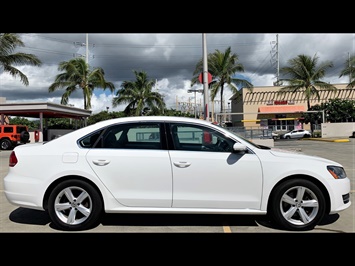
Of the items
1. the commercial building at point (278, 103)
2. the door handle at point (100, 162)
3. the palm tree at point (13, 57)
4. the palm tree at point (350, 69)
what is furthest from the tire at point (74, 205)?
the commercial building at point (278, 103)

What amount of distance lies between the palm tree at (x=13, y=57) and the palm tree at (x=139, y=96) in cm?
871

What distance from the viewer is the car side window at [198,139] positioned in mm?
4086

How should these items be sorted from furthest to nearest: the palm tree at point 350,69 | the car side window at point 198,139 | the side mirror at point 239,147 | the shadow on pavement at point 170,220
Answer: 1. the palm tree at point 350,69
2. the shadow on pavement at point 170,220
3. the car side window at point 198,139
4. the side mirror at point 239,147

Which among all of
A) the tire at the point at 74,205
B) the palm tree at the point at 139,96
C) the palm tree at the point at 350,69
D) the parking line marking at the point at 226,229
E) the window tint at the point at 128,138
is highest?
the palm tree at the point at 350,69

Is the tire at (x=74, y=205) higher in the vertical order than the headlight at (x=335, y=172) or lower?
lower

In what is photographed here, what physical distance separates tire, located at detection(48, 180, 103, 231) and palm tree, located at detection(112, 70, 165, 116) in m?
24.6

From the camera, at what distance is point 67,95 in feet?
91.0

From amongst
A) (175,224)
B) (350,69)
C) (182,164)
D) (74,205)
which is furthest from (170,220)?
(350,69)

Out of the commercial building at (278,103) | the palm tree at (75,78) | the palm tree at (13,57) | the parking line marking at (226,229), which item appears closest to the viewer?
the parking line marking at (226,229)

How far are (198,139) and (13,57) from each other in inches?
837

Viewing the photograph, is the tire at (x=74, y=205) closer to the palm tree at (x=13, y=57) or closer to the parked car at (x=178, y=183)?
the parked car at (x=178, y=183)
